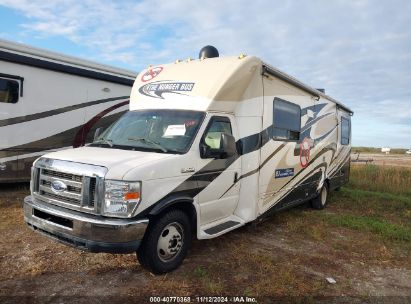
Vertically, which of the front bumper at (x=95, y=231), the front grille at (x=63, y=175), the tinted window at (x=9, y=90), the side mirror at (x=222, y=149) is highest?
the tinted window at (x=9, y=90)

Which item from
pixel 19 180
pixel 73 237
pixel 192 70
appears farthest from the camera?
pixel 19 180

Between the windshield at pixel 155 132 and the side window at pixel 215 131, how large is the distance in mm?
214

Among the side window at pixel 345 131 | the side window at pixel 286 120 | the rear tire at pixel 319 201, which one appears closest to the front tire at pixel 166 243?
the side window at pixel 286 120

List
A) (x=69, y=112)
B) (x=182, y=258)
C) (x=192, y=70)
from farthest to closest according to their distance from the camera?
1. (x=69, y=112)
2. (x=192, y=70)
3. (x=182, y=258)

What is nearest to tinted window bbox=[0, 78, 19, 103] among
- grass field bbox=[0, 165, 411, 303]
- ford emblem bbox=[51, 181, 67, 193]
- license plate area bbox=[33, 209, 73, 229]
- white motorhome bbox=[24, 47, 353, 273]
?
grass field bbox=[0, 165, 411, 303]

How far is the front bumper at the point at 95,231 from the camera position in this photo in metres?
4.43

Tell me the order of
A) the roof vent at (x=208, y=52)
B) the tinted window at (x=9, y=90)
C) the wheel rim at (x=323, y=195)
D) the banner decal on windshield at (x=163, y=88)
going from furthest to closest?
the wheel rim at (x=323, y=195) → the tinted window at (x=9, y=90) → the roof vent at (x=208, y=52) → the banner decal on windshield at (x=163, y=88)

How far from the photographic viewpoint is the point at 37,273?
4.98 meters

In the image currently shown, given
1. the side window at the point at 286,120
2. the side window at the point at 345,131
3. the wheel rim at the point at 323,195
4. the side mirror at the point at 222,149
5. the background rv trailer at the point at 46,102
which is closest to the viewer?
the side mirror at the point at 222,149

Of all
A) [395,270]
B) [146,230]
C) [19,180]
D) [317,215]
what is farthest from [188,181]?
[19,180]

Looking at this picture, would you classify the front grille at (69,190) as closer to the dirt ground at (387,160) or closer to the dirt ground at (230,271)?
the dirt ground at (230,271)

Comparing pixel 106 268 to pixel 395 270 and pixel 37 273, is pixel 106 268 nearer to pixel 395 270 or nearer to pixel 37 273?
pixel 37 273

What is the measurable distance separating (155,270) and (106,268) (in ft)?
2.54

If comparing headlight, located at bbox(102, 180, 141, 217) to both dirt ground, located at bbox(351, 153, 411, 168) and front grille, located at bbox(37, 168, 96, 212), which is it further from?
dirt ground, located at bbox(351, 153, 411, 168)
